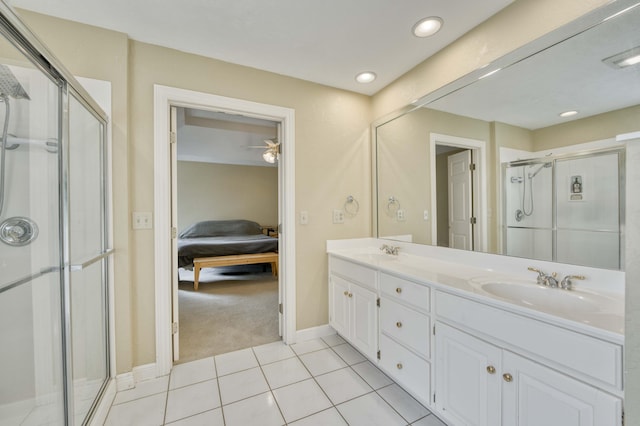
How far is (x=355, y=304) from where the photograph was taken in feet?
6.66

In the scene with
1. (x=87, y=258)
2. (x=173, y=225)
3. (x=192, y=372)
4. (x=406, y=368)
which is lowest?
(x=192, y=372)

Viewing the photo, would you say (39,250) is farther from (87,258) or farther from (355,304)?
(355,304)

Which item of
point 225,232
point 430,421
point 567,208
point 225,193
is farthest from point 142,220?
point 225,193

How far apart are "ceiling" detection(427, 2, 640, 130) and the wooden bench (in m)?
3.75

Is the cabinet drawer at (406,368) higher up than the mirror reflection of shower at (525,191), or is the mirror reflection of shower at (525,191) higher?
the mirror reflection of shower at (525,191)

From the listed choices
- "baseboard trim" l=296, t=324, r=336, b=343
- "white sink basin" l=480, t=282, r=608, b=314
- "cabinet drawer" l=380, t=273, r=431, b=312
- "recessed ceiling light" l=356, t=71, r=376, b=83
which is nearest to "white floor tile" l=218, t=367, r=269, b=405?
"baseboard trim" l=296, t=324, r=336, b=343

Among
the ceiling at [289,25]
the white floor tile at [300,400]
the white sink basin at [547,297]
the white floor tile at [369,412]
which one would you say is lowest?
the white floor tile at [300,400]

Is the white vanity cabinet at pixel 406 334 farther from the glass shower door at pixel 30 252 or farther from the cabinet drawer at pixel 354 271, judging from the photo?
the glass shower door at pixel 30 252

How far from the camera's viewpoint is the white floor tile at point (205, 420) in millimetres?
1428

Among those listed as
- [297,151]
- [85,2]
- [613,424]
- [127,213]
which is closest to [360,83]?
[297,151]

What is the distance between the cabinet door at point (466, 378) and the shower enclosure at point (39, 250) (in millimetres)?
1810

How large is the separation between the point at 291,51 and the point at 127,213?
5.44 feet

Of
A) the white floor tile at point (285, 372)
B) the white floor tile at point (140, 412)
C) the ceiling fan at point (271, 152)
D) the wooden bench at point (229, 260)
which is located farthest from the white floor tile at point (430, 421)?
the wooden bench at point (229, 260)

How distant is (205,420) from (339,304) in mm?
1210
